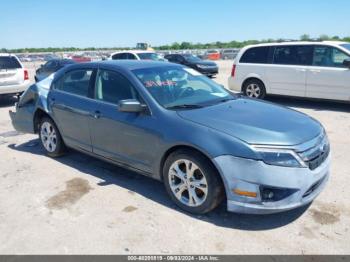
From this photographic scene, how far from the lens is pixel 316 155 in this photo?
346 centimetres

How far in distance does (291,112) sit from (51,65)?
13.1m

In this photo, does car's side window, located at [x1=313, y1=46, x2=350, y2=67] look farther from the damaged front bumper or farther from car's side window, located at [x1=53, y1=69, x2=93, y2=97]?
car's side window, located at [x1=53, y1=69, x2=93, y2=97]

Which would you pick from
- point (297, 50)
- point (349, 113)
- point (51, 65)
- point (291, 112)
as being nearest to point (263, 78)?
point (297, 50)

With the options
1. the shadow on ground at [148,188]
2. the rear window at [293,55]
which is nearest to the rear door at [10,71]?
the shadow on ground at [148,188]

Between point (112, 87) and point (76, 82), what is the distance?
904 mm

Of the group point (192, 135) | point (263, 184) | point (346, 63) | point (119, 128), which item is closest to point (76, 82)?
point (119, 128)

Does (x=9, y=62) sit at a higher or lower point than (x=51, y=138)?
higher

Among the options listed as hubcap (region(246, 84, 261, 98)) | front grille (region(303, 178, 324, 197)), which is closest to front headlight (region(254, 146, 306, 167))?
front grille (region(303, 178, 324, 197))

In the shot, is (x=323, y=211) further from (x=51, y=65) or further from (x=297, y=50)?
(x=51, y=65)

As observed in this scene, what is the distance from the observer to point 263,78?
10.2m

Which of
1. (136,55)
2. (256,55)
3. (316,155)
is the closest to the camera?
(316,155)

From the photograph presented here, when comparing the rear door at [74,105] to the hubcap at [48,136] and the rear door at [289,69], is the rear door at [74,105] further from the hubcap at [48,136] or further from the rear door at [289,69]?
the rear door at [289,69]

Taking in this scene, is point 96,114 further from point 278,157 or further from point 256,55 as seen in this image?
point 256,55

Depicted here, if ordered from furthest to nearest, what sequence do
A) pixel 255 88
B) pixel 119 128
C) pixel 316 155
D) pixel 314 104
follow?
1. pixel 255 88
2. pixel 314 104
3. pixel 119 128
4. pixel 316 155
